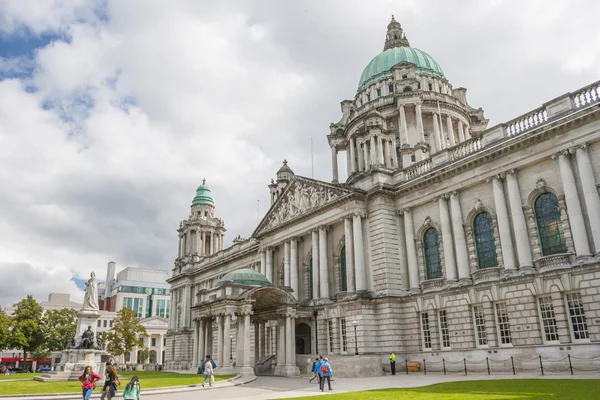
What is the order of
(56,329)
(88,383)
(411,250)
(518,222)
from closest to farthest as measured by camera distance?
(88,383) < (518,222) < (411,250) < (56,329)

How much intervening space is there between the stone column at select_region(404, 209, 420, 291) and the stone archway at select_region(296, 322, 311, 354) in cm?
1204

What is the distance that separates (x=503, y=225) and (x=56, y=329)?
65.8m

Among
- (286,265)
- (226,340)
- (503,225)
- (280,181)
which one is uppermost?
(280,181)

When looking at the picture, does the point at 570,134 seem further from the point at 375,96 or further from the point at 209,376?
the point at 375,96

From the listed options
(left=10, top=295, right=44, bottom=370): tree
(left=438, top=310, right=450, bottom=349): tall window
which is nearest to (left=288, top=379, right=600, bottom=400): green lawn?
(left=438, top=310, right=450, bottom=349): tall window

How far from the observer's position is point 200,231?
80.5 m

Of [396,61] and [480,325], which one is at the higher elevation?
[396,61]

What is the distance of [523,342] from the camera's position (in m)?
29.2

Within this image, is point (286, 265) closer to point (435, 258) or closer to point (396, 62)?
point (435, 258)

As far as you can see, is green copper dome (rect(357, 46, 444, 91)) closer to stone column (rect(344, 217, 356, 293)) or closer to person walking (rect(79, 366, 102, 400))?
stone column (rect(344, 217, 356, 293))

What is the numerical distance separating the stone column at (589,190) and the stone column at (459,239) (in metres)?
8.65

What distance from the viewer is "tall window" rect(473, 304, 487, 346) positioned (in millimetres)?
32062

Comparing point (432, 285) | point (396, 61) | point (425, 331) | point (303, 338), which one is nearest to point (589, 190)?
point (432, 285)

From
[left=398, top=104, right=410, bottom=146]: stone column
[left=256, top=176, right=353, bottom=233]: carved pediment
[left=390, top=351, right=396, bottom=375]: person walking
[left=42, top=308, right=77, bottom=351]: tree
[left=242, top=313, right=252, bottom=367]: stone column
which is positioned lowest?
[left=390, top=351, right=396, bottom=375]: person walking
